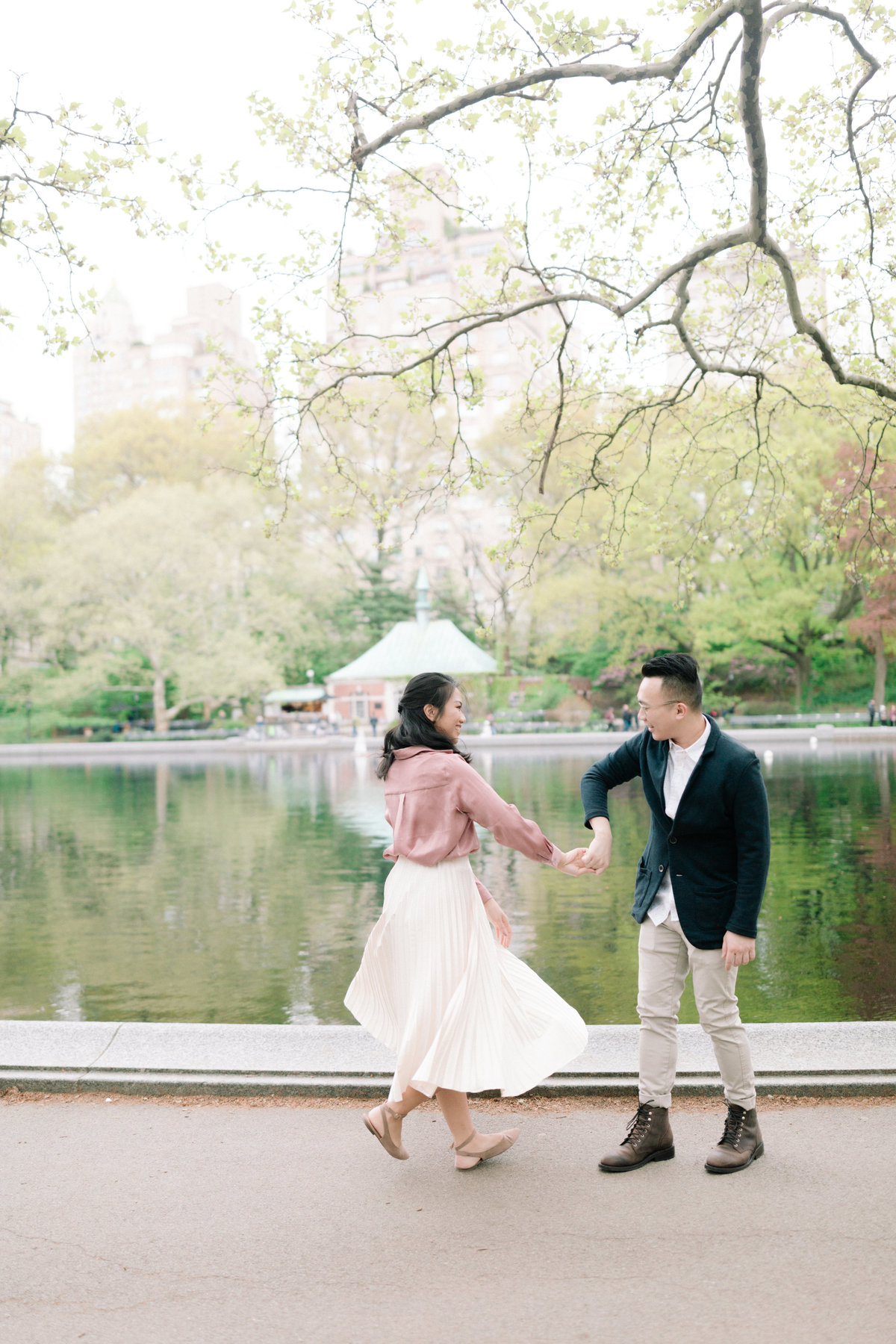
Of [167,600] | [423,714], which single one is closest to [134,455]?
[167,600]

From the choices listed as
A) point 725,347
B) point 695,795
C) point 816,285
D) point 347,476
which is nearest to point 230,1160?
point 695,795

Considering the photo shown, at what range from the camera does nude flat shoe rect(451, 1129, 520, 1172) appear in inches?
161

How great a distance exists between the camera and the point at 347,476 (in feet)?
28.8

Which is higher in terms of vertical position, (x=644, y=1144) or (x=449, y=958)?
(x=449, y=958)

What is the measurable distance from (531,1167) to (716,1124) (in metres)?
0.82

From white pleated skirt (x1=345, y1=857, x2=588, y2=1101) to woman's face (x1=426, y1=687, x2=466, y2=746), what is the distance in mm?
468

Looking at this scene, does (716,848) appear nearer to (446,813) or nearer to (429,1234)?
(446,813)

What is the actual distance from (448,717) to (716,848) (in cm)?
108

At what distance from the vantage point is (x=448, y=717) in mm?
4238

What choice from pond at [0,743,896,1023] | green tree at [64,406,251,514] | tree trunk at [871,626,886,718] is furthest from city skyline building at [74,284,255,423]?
pond at [0,743,896,1023]

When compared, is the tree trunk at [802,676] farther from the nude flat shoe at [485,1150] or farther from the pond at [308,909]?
the nude flat shoe at [485,1150]

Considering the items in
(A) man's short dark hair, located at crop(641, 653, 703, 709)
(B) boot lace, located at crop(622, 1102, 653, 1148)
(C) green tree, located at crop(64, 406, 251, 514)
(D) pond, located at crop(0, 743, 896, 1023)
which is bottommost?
(D) pond, located at crop(0, 743, 896, 1023)

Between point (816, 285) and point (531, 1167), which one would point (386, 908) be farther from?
point (816, 285)

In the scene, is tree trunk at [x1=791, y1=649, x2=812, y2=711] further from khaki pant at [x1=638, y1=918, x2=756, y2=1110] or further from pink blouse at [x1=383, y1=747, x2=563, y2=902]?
pink blouse at [x1=383, y1=747, x2=563, y2=902]
